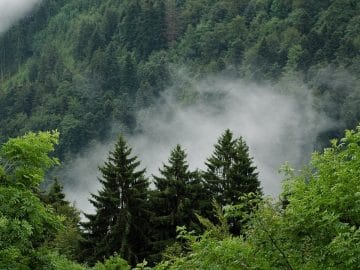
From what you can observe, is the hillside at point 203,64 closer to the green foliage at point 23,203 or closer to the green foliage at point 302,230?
the green foliage at point 23,203

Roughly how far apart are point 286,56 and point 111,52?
219 feet

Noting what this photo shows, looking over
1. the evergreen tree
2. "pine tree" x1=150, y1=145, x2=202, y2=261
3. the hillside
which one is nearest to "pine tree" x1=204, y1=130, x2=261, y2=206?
"pine tree" x1=150, y1=145, x2=202, y2=261

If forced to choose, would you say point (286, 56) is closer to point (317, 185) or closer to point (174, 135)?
point (174, 135)

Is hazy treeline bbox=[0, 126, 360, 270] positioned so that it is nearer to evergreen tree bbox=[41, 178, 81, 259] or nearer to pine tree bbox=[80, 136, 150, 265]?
pine tree bbox=[80, 136, 150, 265]

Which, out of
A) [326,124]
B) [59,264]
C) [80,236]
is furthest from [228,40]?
[59,264]

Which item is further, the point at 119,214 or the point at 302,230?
the point at 119,214

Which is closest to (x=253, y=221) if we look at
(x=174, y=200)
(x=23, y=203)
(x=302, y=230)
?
(x=302, y=230)

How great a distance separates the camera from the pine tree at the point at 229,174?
38906 mm

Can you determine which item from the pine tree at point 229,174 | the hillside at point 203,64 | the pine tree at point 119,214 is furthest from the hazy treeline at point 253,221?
the hillside at point 203,64

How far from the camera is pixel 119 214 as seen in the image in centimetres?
3778

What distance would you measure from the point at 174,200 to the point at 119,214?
3.91 metres

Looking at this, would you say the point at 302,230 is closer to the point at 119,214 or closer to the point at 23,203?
the point at 23,203

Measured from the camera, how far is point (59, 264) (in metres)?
13.1

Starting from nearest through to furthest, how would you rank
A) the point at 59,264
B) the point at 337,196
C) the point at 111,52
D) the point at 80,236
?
the point at 337,196, the point at 59,264, the point at 80,236, the point at 111,52
